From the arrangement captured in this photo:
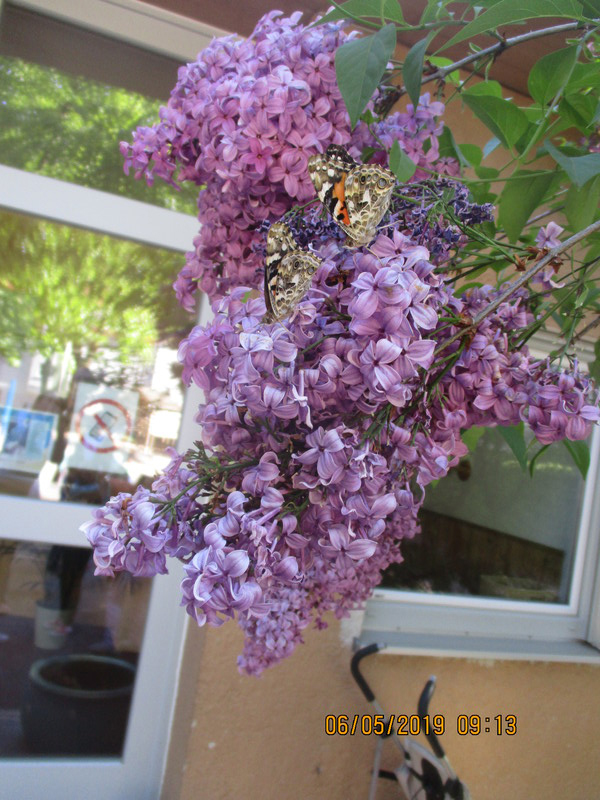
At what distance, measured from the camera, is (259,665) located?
25.7 inches

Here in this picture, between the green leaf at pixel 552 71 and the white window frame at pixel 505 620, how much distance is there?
145 cm

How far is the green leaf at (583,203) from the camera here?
451 millimetres

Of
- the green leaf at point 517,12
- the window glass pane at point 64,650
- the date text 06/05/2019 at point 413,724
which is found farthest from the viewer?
the window glass pane at point 64,650

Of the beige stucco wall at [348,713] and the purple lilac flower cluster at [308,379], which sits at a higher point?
the purple lilac flower cluster at [308,379]

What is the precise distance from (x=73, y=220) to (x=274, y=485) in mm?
1488

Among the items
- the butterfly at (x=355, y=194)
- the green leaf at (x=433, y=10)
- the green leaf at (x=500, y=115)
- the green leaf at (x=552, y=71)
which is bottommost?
the butterfly at (x=355, y=194)

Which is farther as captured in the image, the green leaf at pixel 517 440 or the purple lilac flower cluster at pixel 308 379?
the green leaf at pixel 517 440

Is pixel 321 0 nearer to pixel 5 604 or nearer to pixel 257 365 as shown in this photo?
pixel 257 365

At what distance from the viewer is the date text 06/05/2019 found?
150cm

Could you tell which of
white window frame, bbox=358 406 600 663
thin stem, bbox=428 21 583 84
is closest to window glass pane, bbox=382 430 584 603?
white window frame, bbox=358 406 600 663

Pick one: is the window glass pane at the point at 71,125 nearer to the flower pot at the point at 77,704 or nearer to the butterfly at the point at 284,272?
the flower pot at the point at 77,704

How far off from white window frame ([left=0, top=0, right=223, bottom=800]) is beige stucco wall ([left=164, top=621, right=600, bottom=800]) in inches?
4.4

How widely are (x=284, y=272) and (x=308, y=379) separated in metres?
0.05

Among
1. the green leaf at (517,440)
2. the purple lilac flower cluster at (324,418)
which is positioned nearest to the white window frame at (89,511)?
the green leaf at (517,440)
